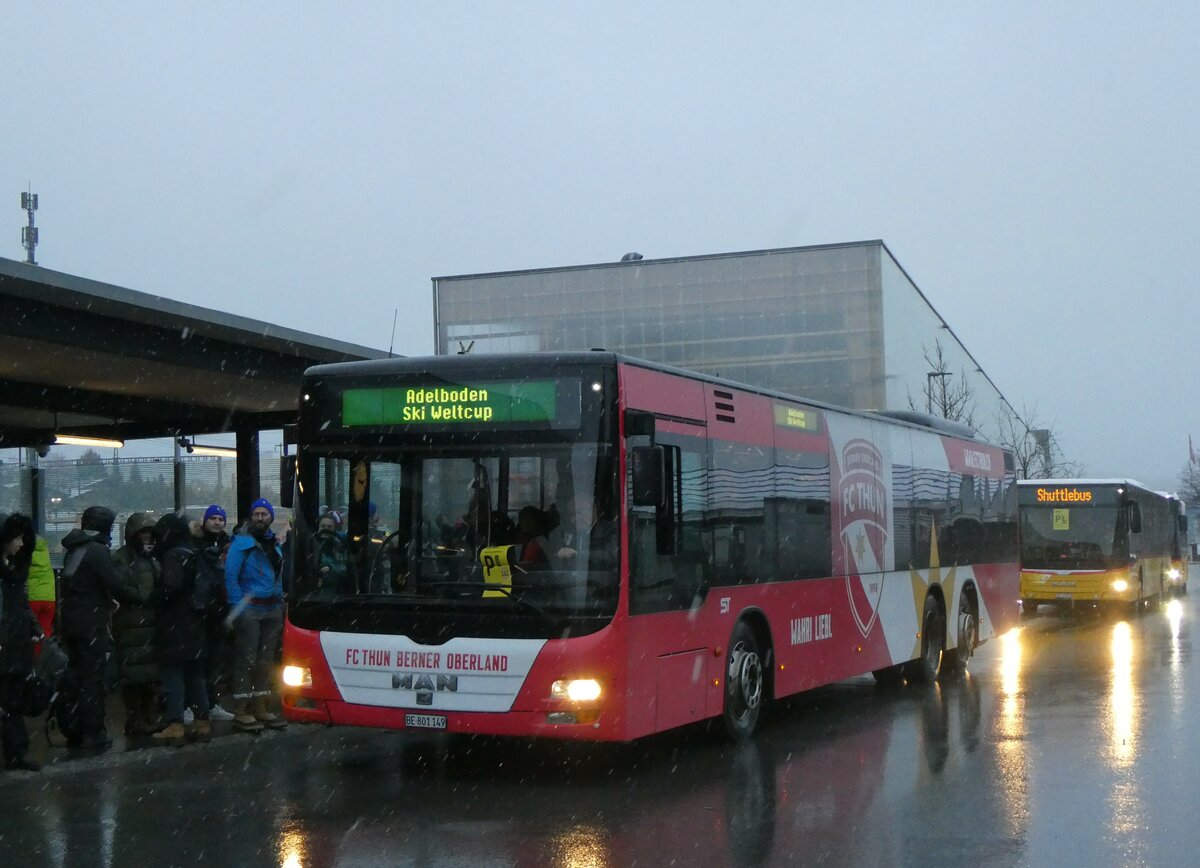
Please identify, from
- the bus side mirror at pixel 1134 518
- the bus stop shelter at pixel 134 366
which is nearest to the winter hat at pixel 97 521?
the bus stop shelter at pixel 134 366

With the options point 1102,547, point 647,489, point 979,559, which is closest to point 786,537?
point 647,489

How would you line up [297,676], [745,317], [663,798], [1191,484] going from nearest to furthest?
[663,798], [297,676], [745,317], [1191,484]

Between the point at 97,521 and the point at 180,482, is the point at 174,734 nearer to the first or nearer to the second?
the point at 97,521

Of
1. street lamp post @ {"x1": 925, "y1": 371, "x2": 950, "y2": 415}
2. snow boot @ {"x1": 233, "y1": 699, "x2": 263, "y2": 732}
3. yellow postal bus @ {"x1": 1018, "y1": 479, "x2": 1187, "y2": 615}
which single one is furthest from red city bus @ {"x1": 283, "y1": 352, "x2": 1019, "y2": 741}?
street lamp post @ {"x1": 925, "y1": 371, "x2": 950, "y2": 415}

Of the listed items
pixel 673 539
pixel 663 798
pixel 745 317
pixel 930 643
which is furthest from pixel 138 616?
pixel 745 317

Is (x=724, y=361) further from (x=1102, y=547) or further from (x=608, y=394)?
(x=608, y=394)

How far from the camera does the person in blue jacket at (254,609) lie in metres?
11.5

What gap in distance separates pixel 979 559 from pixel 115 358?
1129cm

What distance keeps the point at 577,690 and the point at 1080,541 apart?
23.5 m

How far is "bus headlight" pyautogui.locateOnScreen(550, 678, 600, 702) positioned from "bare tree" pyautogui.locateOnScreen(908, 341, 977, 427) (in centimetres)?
4951

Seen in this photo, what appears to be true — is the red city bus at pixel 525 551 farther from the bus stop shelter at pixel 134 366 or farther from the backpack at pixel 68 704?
the bus stop shelter at pixel 134 366

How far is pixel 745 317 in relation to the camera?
196ft

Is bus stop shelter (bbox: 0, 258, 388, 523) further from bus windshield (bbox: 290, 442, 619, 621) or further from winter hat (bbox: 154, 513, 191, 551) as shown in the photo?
bus windshield (bbox: 290, 442, 619, 621)

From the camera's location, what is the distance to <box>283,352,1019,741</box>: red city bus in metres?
9.13
